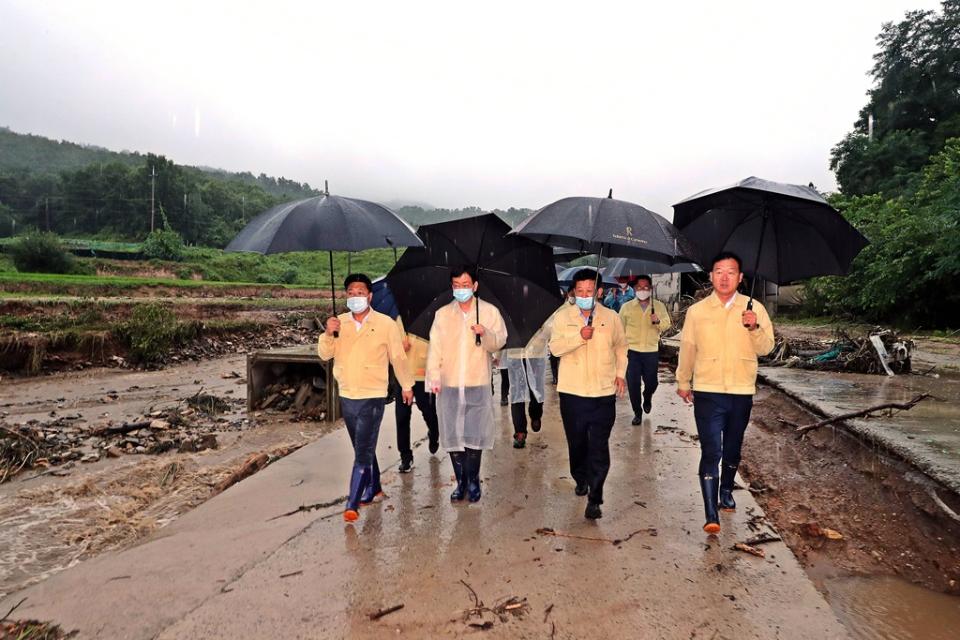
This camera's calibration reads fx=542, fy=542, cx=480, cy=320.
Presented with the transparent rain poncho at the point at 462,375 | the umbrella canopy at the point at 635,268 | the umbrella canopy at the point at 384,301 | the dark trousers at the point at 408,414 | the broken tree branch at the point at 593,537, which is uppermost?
the umbrella canopy at the point at 635,268

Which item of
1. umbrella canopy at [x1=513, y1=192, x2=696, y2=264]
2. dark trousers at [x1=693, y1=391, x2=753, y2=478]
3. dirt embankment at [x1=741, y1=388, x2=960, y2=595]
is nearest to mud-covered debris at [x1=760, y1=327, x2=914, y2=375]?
dirt embankment at [x1=741, y1=388, x2=960, y2=595]

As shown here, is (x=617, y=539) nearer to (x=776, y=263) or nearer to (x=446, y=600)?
(x=446, y=600)

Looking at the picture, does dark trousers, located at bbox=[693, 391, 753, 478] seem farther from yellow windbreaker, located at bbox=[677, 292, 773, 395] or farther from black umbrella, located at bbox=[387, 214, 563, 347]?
black umbrella, located at bbox=[387, 214, 563, 347]

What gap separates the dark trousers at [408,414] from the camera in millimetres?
4277

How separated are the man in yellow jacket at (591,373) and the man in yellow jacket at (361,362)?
43.3 inches

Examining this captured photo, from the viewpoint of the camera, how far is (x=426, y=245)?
13.3 ft

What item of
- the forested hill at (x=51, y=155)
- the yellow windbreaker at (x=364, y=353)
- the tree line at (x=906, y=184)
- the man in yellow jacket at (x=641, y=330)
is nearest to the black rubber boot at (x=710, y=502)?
the yellow windbreaker at (x=364, y=353)

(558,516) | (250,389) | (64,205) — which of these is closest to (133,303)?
(250,389)

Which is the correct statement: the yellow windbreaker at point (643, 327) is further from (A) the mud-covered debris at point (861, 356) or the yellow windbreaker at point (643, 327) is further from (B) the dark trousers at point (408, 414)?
(A) the mud-covered debris at point (861, 356)

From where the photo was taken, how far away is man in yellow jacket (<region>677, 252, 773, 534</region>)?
323cm

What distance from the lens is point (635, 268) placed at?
7.21 meters

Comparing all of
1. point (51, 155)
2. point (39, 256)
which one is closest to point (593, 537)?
point (39, 256)

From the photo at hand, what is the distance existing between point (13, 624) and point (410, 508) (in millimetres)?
2042

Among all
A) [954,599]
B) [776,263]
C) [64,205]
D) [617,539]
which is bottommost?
[954,599]
